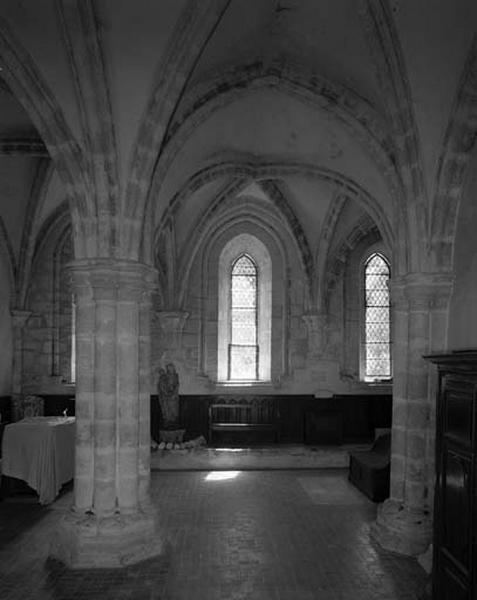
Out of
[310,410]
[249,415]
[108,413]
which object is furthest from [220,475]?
[108,413]

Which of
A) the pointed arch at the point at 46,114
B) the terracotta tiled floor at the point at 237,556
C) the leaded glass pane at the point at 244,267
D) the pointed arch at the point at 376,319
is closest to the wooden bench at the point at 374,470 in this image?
the terracotta tiled floor at the point at 237,556

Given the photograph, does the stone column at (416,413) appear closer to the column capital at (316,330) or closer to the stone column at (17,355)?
the column capital at (316,330)

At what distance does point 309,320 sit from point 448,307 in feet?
24.2

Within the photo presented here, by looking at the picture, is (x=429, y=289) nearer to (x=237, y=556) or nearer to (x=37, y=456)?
(x=237, y=556)

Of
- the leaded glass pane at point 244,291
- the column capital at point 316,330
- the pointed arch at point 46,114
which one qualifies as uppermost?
the pointed arch at point 46,114

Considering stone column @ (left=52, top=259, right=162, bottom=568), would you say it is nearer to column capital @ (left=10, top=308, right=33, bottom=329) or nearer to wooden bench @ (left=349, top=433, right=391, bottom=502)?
wooden bench @ (left=349, top=433, right=391, bottom=502)

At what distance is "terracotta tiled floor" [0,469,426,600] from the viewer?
256 inches

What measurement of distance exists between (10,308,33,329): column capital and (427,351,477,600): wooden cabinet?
36.8 feet

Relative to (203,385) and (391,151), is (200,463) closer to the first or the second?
(203,385)

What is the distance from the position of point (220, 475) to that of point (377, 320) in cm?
626

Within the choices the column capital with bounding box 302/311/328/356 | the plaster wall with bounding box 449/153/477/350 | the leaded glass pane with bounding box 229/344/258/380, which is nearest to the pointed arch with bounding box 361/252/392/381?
the column capital with bounding box 302/311/328/356

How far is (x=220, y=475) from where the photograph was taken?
12367 millimetres

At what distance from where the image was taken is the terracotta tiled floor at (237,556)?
21.3 ft

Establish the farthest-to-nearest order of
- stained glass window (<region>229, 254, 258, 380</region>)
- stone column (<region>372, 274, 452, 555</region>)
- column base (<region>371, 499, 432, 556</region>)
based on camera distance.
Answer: stained glass window (<region>229, 254, 258, 380</region>), stone column (<region>372, 274, 452, 555</region>), column base (<region>371, 499, 432, 556</region>)
